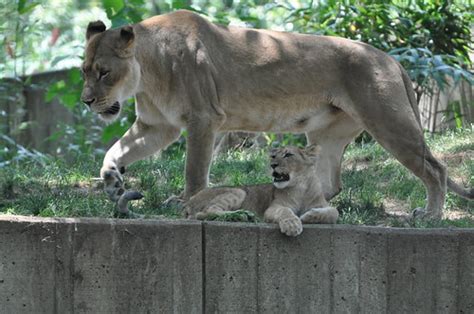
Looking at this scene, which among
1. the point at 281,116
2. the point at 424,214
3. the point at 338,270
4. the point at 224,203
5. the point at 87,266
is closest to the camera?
the point at 87,266

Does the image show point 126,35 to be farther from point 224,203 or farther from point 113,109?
point 224,203

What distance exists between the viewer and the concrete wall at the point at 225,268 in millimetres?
5797

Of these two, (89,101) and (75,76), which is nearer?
(89,101)

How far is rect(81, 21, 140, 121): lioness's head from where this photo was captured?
7355mm

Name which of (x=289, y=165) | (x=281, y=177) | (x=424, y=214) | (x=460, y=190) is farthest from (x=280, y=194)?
(x=460, y=190)

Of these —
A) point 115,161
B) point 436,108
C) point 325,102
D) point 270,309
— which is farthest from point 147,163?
point 436,108

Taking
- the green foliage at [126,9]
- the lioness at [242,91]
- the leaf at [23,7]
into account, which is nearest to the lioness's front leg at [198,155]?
the lioness at [242,91]

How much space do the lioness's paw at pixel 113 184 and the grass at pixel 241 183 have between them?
0.08 meters

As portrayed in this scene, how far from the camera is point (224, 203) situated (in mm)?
6383

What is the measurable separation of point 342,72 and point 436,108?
4.13m

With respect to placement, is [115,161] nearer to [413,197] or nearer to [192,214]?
[192,214]

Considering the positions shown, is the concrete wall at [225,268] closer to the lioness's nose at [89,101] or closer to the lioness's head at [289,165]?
the lioness's head at [289,165]

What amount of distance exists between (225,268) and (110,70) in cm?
217

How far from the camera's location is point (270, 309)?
600 cm
